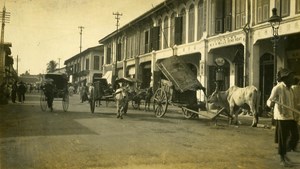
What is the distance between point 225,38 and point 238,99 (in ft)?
19.5

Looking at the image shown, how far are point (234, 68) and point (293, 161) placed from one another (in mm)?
13732

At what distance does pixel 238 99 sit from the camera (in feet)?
44.2

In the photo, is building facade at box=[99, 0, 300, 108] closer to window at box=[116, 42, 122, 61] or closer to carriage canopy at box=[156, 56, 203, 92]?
carriage canopy at box=[156, 56, 203, 92]

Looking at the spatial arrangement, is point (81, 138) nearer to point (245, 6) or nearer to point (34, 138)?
point (34, 138)

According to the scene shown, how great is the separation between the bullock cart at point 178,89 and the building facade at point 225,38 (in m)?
3.19

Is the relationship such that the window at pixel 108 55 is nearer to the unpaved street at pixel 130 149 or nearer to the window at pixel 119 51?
the window at pixel 119 51

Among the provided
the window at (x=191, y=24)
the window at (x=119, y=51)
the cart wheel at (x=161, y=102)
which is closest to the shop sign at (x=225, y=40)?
the window at (x=191, y=24)

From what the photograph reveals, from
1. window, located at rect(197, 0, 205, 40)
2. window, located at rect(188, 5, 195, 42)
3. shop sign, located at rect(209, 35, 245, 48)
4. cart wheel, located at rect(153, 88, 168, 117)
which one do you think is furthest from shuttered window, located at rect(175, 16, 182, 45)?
cart wheel, located at rect(153, 88, 168, 117)

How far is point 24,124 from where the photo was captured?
11602 millimetres

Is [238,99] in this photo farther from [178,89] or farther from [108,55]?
[108,55]

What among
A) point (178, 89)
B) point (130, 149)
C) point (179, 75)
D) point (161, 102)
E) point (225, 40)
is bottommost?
point (130, 149)

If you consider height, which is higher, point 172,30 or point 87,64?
point 172,30

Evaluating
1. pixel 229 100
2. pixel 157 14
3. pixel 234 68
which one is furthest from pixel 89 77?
pixel 229 100

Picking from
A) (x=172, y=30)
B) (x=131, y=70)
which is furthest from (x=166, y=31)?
(x=131, y=70)
